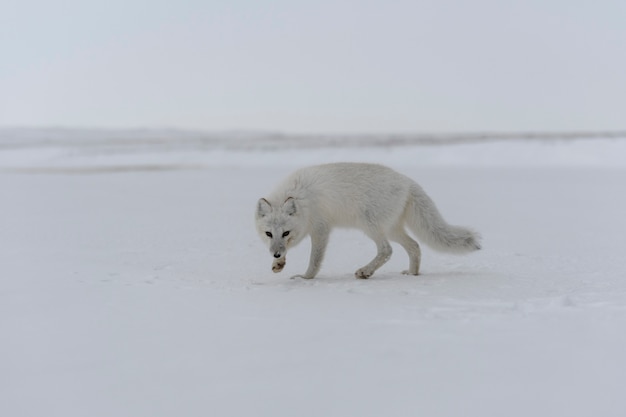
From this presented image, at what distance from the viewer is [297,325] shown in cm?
291

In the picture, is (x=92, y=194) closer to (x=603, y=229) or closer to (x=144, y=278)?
(x=144, y=278)

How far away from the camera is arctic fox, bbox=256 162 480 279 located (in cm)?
454

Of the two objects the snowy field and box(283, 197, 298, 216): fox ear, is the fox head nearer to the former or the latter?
box(283, 197, 298, 216): fox ear

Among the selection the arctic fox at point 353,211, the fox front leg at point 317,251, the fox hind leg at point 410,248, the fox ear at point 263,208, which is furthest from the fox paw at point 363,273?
the fox ear at point 263,208

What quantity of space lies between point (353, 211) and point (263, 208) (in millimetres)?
664

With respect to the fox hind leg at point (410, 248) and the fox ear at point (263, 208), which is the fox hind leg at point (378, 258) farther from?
the fox ear at point (263, 208)

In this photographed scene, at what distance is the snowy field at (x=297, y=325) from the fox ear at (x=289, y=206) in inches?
20.3

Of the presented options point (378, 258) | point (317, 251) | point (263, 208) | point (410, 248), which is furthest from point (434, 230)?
point (263, 208)

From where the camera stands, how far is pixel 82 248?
5.62 metres

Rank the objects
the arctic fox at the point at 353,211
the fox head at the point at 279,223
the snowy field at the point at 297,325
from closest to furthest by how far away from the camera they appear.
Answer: the snowy field at the point at 297,325
the fox head at the point at 279,223
the arctic fox at the point at 353,211

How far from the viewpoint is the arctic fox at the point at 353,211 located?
4535 mm

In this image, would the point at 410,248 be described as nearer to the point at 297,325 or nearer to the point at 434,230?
the point at 434,230

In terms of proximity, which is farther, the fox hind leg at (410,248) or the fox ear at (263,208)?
the fox hind leg at (410,248)

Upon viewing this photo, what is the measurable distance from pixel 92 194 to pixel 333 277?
6.55 metres
